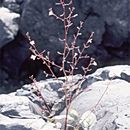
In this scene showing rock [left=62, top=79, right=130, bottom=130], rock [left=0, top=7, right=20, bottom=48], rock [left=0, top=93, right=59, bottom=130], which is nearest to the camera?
rock [left=0, top=93, right=59, bottom=130]

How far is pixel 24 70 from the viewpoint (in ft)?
20.7

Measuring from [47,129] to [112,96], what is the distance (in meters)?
1.23

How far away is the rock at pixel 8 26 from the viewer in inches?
238

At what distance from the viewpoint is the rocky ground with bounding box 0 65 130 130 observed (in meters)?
2.50

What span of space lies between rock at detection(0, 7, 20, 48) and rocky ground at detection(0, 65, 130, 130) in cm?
233

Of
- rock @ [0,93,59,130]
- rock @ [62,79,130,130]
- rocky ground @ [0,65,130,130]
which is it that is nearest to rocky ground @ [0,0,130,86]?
rocky ground @ [0,65,130,130]

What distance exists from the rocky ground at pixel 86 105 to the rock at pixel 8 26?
91.7 inches

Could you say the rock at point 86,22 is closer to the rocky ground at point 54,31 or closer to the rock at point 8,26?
the rocky ground at point 54,31

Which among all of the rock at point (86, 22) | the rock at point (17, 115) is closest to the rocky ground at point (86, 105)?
the rock at point (17, 115)

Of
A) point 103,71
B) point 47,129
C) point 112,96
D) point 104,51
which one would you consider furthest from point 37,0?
point 47,129

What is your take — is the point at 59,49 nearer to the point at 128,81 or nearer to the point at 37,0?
the point at 37,0

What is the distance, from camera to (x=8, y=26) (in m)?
6.09

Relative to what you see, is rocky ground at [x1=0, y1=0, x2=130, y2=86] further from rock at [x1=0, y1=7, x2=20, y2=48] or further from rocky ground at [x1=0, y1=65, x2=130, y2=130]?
rocky ground at [x1=0, y1=65, x2=130, y2=130]

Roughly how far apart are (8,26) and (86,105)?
10.4ft
